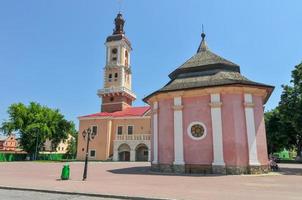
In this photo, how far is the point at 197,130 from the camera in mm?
19578

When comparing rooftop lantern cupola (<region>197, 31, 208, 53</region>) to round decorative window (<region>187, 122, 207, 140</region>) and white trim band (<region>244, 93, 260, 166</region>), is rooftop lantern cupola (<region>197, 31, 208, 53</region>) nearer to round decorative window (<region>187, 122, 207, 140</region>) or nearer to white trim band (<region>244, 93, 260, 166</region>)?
white trim band (<region>244, 93, 260, 166</region>)

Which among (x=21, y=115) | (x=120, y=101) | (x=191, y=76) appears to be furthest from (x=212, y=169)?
(x=21, y=115)

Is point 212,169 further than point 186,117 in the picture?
No

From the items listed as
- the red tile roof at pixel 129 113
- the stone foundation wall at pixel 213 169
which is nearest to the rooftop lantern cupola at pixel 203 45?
the stone foundation wall at pixel 213 169

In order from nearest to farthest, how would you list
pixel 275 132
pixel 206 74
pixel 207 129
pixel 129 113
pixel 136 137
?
pixel 207 129 → pixel 206 74 → pixel 136 137 → pixel 275 132 → pixel 129 113

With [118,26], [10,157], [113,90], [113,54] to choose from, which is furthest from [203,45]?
[10,157]

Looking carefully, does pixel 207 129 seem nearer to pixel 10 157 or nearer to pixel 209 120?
pixel 209 120

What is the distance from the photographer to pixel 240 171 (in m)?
18.0

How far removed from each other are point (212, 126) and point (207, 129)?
1.59 ft

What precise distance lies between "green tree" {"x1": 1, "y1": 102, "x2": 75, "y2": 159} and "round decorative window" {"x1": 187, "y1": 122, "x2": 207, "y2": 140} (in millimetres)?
36535

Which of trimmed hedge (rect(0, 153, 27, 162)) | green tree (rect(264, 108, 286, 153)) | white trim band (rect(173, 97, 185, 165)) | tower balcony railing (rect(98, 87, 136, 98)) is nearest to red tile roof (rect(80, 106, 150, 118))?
tower balcony railing (rect(98, 87, 136, 98))

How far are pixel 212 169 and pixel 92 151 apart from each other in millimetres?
31250

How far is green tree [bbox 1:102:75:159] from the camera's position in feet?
157

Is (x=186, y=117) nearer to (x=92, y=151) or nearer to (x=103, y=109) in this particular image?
(x=92, y=151)
